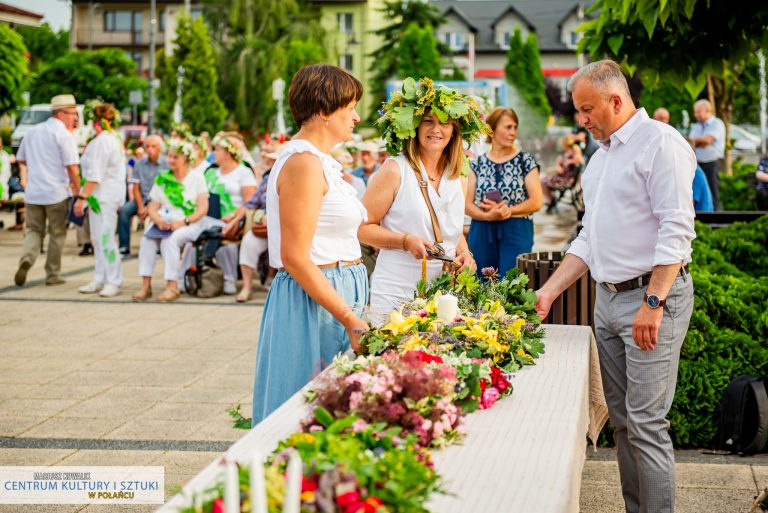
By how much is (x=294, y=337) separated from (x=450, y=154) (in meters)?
1.82

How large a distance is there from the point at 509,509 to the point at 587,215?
7.02 feet

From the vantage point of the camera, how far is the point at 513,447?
9.32 feet

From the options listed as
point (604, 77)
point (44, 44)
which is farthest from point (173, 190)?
point (44, 44)

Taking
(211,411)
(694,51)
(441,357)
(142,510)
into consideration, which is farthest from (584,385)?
(694,51)

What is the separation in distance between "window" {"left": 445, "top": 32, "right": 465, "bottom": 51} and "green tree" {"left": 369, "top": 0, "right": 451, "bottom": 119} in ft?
63.1

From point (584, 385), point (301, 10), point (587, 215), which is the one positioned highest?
point (301, 10)

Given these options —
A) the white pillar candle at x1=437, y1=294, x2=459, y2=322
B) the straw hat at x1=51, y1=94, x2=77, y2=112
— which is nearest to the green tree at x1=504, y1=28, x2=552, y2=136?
the straw hat at x1=51, y1=94, x2=77, y2=112

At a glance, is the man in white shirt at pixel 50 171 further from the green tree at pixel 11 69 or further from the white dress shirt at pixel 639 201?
the white dress shirt at pixel 639 201

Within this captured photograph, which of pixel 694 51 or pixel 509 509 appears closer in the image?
pixel 509 509

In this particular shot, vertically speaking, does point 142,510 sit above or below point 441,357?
below

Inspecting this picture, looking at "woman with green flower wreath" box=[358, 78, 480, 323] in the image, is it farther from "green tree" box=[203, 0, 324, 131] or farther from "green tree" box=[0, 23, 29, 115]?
"green tree" box=[203, 0, 324, 131]

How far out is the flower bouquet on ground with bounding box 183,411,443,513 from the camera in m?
2.06

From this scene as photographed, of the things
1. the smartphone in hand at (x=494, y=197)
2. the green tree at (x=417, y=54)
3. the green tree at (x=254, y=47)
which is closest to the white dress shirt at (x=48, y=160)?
the smartphone in hand at (x=494, y=197)

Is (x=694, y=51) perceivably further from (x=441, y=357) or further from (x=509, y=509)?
(x=509, y=509)
